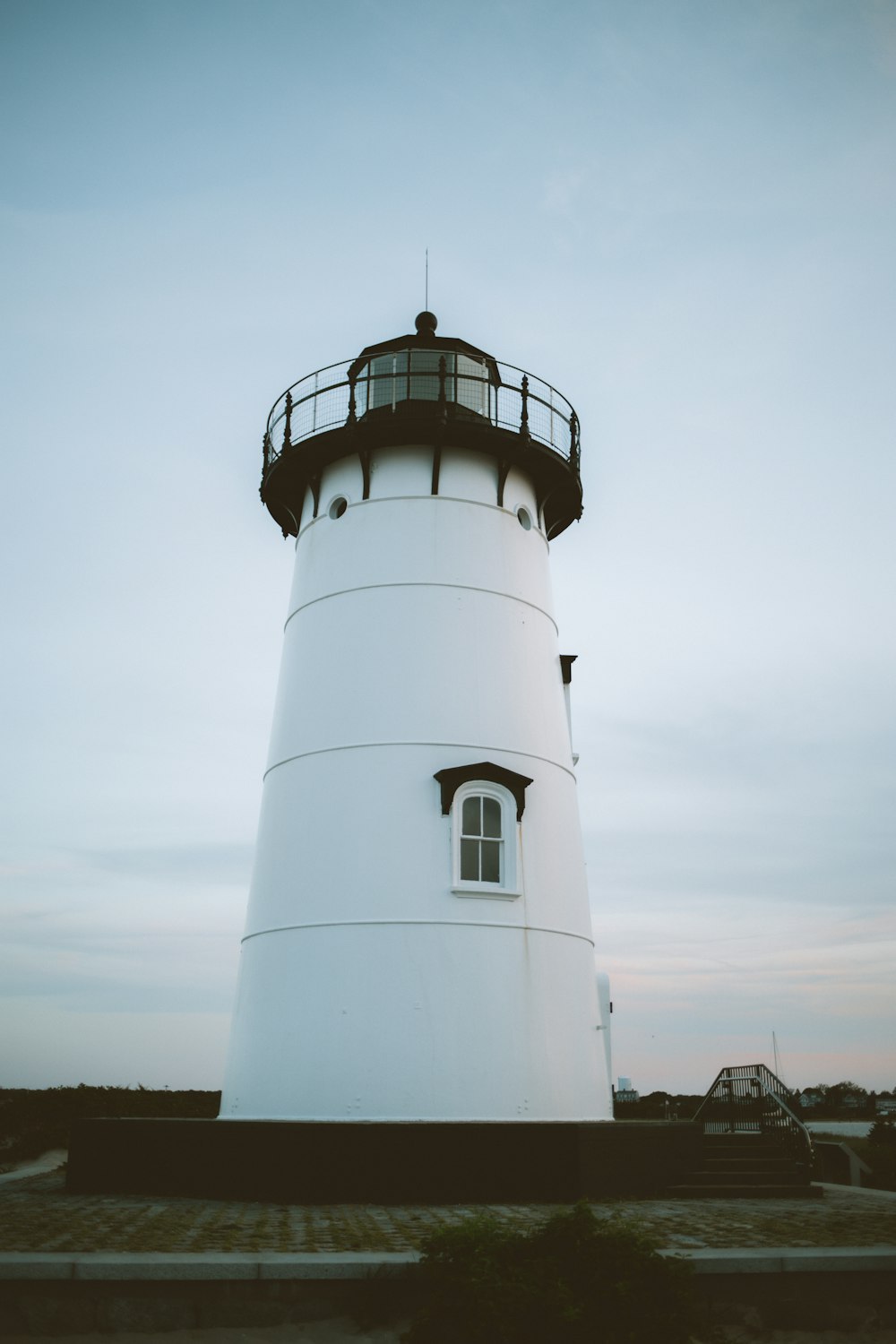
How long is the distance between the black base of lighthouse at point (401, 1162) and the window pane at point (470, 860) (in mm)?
3111

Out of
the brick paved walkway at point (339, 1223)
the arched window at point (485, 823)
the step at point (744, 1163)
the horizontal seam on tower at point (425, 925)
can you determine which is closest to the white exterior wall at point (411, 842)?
the horizontal seam on tower at point (425, 925)

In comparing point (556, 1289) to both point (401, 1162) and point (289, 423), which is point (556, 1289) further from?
point (289, 423)

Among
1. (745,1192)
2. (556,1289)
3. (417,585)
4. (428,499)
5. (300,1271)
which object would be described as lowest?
(556,1289)

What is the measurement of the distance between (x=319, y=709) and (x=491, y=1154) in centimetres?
641

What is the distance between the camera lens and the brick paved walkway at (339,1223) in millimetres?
8812

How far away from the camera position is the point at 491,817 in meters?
15.1

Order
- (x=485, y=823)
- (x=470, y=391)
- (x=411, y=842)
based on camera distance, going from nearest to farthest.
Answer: (x=411, y=842)
(x=485, y=823)
(x=470, y=391)

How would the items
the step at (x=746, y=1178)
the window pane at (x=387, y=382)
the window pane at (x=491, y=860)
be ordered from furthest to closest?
the window pane at (x=387, y=382), the window pane at (x=491, y=860), the step at (x=746, y=1178)

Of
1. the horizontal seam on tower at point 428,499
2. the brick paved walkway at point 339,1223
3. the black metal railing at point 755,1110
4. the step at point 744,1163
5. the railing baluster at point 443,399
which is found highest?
the railing baluster at point 443,399

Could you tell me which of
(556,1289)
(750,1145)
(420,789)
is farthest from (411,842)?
(556,1289)

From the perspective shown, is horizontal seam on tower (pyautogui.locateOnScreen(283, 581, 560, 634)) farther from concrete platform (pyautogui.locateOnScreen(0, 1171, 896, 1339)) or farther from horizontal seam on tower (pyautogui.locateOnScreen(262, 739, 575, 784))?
concrete platform (pyautogui.locateOnScreen(0, 1171, 896, 1339))

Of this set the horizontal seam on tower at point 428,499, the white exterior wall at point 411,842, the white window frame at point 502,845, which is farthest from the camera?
the horizontal seam on tower at point 428,499

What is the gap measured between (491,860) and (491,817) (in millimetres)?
589

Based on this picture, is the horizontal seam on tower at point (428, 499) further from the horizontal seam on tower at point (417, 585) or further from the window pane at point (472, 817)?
the window pane at point (472, 817)
